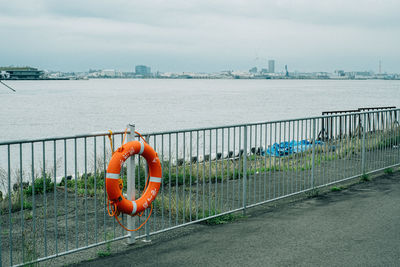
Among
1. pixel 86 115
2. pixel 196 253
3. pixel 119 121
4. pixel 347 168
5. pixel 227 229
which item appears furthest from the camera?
pixel 86 115

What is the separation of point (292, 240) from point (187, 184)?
4392mm

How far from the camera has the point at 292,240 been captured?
21.2ft

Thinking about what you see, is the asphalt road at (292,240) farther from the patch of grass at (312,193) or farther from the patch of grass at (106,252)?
the patch of grass at (312,193)

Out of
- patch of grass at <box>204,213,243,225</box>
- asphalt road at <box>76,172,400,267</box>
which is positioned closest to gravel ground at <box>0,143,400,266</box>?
patch of grass at <box>204,213,243,225</box>

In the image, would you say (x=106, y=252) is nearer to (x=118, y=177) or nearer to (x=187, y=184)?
(x=118, y=177)

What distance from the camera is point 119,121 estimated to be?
5412 centimetres

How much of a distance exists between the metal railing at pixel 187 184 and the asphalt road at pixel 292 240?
1.20 ft

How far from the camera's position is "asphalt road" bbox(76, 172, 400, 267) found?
18.7ft

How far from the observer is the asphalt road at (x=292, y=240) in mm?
5691

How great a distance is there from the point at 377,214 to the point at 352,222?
0.68 m

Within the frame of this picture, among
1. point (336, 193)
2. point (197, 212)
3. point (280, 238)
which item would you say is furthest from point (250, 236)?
point (336, 193)

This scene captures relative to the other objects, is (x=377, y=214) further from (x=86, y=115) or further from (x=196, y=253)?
(x=86, y=115)

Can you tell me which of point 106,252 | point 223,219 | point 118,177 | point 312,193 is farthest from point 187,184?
point 118,177

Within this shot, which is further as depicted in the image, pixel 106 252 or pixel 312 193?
pixel 312 193
